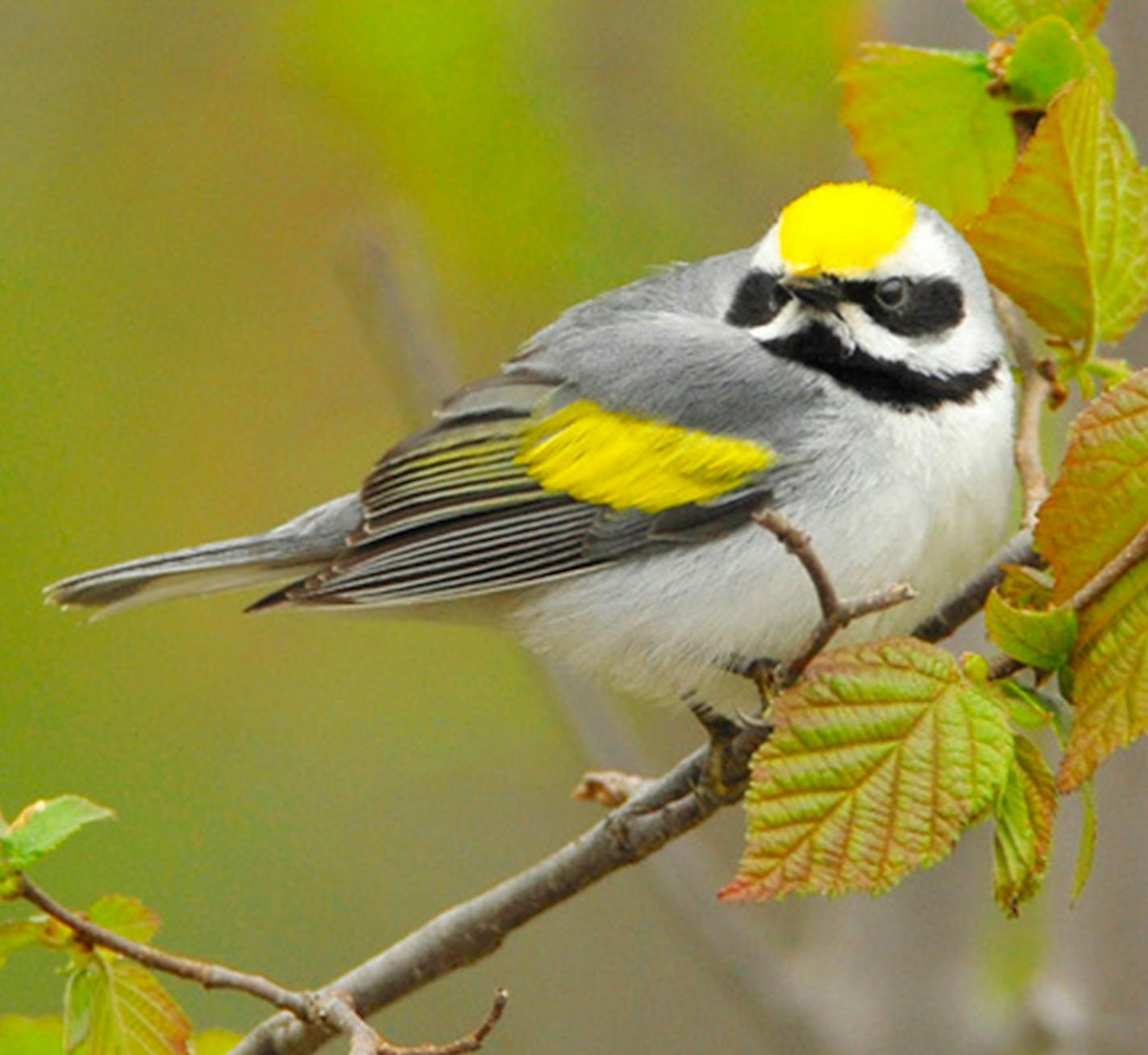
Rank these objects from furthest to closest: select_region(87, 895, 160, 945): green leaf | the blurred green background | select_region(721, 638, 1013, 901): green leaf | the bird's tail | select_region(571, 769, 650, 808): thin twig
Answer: the blurred green background
the bird's tail
select_region(571, 769, 650, 808): thin twig
select_region(87, 895, 160, 945): green leaf
select_region(721, 638, 1013, 901): green leaf

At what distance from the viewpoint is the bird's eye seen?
3393 mm

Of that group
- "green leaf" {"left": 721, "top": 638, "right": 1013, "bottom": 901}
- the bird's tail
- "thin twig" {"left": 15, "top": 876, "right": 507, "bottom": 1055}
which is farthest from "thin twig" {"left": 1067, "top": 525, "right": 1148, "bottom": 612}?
the bird's tail

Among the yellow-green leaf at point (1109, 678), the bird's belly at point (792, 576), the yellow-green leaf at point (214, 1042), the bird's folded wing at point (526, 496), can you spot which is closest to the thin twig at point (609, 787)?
the bird's belly at point (792, 576)

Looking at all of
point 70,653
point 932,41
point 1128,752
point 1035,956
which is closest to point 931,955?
point 1035,956

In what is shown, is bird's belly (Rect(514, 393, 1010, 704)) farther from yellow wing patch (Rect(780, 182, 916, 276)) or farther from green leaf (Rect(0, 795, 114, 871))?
green leaf (Rect(0, 795, 114, 871))

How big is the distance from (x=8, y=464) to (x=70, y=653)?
25.4 inches

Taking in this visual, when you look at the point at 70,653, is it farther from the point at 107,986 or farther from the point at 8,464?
the point at 107,986

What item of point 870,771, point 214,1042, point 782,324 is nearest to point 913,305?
point 782,324

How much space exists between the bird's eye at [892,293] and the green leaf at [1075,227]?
0.60 meters

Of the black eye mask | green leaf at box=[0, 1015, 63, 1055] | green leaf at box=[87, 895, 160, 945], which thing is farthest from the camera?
the black eye mask

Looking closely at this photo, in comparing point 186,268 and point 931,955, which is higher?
point 186,268

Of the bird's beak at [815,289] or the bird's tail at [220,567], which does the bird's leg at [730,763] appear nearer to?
the bird's beak at [815,289]

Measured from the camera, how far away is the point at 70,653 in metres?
6.32

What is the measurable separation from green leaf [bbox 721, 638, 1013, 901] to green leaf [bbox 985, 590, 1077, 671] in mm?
63
